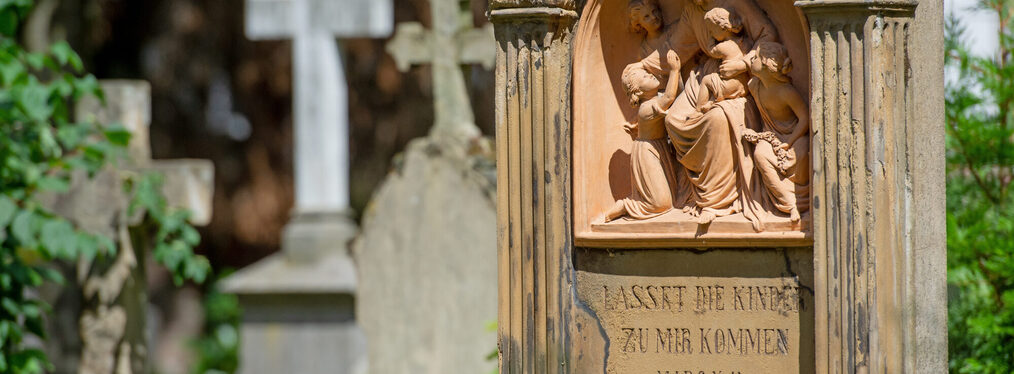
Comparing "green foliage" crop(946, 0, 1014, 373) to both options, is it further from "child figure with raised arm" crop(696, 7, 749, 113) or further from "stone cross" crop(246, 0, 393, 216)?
"stone cross" crop(246, 0, 393, 216)

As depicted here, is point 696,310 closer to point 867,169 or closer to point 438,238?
point 867,169

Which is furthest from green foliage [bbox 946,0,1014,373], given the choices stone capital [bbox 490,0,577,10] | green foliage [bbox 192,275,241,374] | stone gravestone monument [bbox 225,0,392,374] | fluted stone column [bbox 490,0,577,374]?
green foliage [bbox 192,275,241,374]

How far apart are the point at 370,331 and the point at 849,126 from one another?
3.50 metres

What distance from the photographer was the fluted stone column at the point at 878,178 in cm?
416

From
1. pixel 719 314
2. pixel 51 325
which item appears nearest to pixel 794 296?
pixel 719 314

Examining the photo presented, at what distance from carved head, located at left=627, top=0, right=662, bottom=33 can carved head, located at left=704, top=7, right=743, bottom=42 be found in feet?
0.69

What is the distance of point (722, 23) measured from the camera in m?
4.48

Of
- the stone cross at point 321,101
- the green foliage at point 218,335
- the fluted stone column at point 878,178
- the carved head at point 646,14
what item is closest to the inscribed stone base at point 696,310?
the fluted stone column at point 878,178

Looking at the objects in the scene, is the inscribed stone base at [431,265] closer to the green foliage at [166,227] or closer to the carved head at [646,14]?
the green foliage at [166,227]

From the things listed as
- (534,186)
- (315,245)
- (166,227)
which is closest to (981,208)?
(534,186)

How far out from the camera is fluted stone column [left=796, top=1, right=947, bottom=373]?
416cm

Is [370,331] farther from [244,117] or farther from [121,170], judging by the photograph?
[244,117]

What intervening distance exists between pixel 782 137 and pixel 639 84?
521mm

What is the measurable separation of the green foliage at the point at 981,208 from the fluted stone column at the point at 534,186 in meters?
1.76
